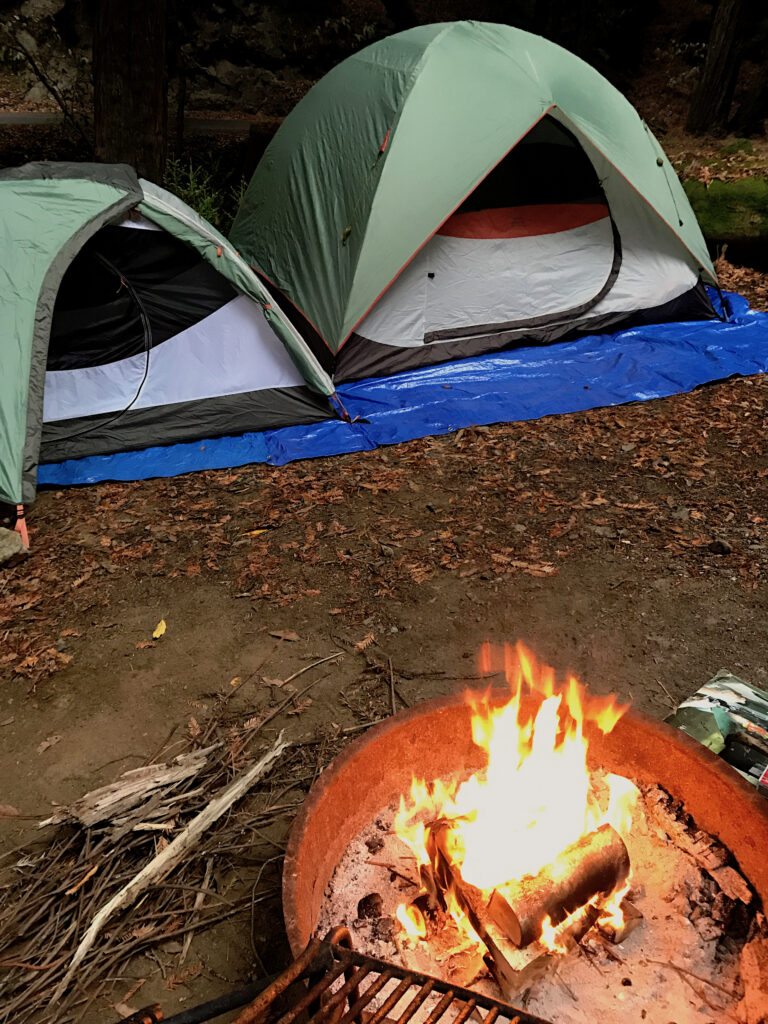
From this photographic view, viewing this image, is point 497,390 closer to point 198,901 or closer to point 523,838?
point 523,838

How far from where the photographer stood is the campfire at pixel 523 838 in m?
1.91

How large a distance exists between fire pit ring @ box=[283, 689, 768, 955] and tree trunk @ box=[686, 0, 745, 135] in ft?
34.5

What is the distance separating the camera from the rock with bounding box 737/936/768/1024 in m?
1.80

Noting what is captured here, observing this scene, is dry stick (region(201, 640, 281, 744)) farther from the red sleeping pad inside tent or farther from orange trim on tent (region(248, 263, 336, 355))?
the red sleeping pad inside tent

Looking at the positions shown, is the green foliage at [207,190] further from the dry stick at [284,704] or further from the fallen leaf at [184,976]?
the fallen leaf at [184,976]

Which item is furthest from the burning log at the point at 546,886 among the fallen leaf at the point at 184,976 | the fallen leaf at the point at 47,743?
the fallen leaf at the point at 47,743

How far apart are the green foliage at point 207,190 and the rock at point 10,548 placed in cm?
469

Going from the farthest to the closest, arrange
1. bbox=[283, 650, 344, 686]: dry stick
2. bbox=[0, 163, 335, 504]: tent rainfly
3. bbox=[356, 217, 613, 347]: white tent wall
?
bbox=[356, 217, 613, 347]: white tent wall, bbox=[0, 163, 335, 504]: tent rainfly, bbox=[283, 650, 344, 686]: dry stick

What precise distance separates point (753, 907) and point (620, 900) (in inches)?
12.9

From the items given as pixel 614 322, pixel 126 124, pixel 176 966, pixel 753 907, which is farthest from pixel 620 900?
pixel 126 124

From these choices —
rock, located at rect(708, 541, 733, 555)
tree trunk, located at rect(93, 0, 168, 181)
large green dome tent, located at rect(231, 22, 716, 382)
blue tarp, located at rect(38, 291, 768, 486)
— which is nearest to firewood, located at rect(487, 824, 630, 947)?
rock, located at rect(708, 541, 733, 555)

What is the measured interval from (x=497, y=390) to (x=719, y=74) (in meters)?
7.60

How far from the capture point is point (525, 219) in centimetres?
619

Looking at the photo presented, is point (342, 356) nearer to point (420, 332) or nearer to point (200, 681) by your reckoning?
point (420, 332)
